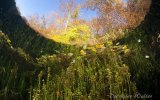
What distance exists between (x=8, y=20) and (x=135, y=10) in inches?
297

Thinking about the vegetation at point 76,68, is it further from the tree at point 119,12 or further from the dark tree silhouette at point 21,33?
the tree at point 119,12

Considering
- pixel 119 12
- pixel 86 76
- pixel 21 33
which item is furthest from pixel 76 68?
pixel 119 12

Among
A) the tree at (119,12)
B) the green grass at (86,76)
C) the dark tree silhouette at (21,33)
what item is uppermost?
the tree at (119,12)

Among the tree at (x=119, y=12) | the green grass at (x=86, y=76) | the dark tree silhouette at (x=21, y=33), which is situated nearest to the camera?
the green grass at (x=86, y=76)

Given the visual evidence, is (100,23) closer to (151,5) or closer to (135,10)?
(135,10)

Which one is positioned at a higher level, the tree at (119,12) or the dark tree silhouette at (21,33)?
the tree at (119,12)

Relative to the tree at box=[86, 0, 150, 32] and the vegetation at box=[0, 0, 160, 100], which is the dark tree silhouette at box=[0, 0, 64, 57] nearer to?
the vegetation at box=[0, 0, 160, 100]

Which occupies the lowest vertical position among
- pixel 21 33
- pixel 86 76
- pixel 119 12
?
pixel 86 76

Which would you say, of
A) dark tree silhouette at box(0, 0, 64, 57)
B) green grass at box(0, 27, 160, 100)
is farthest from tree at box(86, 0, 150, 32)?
green grass at box(0, 27, 160, 100)

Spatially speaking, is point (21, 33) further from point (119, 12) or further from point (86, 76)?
point (119, 12)

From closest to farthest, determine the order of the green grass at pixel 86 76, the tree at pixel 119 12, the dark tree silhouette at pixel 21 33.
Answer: the green grass at pixel 86 76 → the dark tree silhouette at pixel 21 33 → the tree at pixel 119 12

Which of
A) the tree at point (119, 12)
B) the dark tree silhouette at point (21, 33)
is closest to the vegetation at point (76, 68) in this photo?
the dark tree silhouette at point (21, 33)

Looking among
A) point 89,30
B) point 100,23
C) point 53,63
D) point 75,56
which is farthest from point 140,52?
point 89,30

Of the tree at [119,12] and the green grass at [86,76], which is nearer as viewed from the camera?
the green grass at [86,76]
